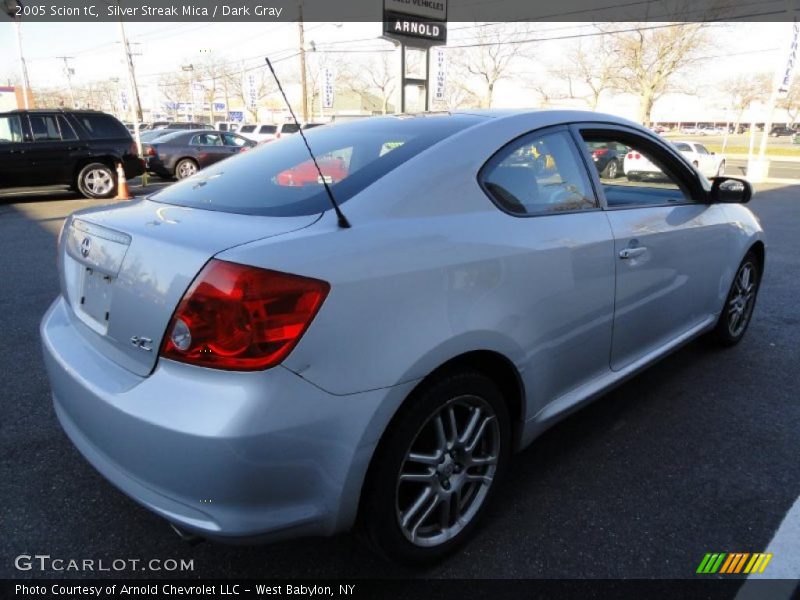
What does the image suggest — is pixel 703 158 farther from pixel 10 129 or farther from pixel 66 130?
pixel 10 129

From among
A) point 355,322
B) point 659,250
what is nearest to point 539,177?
point 659,250

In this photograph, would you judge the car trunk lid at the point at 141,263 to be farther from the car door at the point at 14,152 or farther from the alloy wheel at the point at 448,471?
the car door at the point at 14,152

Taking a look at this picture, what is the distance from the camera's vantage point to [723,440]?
2.92m

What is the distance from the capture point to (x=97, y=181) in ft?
39.2

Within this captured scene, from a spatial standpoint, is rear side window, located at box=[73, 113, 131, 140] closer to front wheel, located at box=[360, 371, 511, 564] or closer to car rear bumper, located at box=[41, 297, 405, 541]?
car rear bumper, located at box=[41, 297, 405, 541]

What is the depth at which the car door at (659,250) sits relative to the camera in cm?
263

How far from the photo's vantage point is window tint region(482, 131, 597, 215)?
218 centimetres

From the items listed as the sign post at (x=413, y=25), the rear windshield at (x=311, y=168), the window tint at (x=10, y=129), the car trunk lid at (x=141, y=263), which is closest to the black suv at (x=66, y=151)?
the window tint at (x=10, y=129)

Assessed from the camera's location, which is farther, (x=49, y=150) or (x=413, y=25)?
(x=413, y=25)

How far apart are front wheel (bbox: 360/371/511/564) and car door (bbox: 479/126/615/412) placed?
0.82 ft

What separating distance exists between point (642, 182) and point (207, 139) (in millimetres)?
14790

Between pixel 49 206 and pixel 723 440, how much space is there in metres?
11.7

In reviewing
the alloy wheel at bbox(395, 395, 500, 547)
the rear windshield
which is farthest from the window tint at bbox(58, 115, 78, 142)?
the alloy wheel at bbox(395, 395, 500, 547)

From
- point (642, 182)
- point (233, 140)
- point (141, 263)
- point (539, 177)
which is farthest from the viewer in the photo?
point (233, 140)
